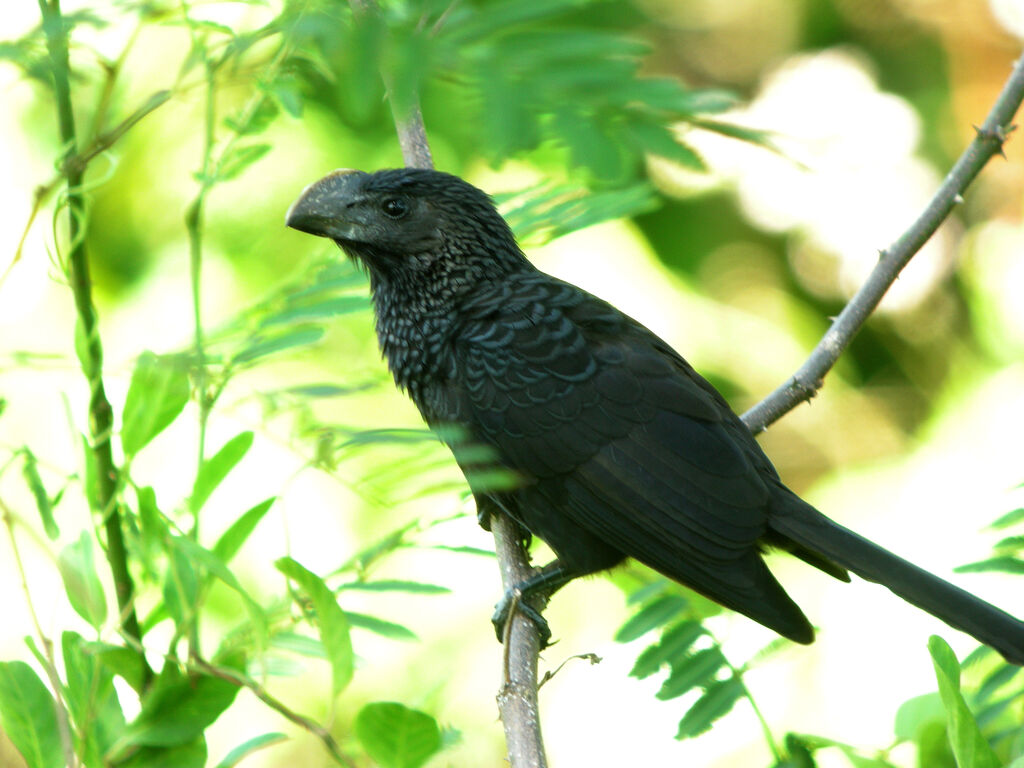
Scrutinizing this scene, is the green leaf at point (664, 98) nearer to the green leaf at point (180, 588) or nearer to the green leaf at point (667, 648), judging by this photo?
the green leaf at point (180, 588)

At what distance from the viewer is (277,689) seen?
3.06 meters

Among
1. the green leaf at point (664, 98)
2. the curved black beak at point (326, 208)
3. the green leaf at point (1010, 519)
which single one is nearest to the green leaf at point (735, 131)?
the green leaf at point (664, 98)

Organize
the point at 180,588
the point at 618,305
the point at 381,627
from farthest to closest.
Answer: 1. the point at 618,305
2. the point at 381,627
3. the point at 180,588

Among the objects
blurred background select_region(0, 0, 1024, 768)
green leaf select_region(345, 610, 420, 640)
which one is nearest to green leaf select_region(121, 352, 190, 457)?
blurred background select_region(0, 0, 1024, 768)

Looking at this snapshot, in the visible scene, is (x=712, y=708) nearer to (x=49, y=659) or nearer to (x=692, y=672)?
(x=692, y=672)

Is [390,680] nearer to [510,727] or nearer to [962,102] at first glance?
[510,727]

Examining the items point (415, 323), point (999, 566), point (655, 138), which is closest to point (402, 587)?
point (655, 138)

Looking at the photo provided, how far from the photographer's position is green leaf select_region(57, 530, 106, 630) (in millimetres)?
1388

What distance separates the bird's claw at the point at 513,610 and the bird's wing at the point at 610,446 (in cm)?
21

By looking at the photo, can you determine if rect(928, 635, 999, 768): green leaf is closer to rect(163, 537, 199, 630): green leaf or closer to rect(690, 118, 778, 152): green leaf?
rect(690, 118, 778, 152): green leaf

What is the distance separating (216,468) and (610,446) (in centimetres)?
148

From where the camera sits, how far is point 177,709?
145 cm

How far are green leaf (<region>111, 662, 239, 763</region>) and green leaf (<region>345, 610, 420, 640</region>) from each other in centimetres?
29

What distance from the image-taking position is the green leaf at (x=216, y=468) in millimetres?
1387
